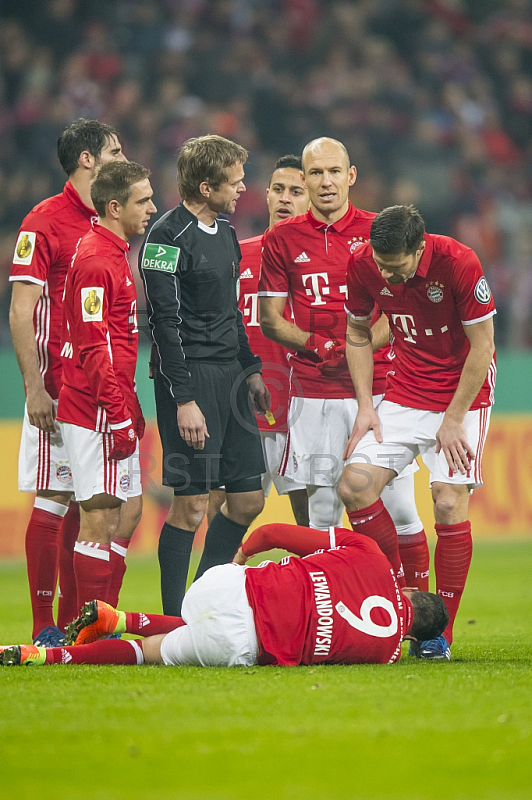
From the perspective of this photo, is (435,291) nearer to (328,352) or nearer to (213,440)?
(328,352)

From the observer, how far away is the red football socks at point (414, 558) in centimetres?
550

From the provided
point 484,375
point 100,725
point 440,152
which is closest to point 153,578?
point 484,375

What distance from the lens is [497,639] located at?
549 cm

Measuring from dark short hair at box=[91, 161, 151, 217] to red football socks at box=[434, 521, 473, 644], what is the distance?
2075 millimetres

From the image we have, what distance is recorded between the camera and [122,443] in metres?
4.76

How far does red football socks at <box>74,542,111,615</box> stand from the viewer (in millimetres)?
4801

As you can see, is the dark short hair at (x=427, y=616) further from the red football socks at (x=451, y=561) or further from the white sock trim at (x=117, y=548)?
the white sock trim at (x=117, y=548)

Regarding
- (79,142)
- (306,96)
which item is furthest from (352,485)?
(306,96)

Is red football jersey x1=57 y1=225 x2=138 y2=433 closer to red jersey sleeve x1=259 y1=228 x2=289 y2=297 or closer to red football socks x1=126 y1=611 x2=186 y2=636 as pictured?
red football socks x1=126 y1=611 x2=186 y2=636

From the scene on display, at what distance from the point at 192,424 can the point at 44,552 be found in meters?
1.02

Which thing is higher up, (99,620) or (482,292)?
(482,292)

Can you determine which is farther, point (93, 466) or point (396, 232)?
point (93, 466)

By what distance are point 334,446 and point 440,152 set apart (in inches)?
333

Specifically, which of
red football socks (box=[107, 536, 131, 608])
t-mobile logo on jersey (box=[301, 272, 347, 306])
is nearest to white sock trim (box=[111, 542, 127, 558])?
red football socks (box=[107, 536, 131, 608])
